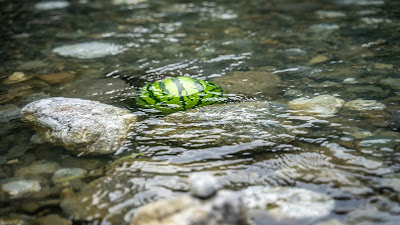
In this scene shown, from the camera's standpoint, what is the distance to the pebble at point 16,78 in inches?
154

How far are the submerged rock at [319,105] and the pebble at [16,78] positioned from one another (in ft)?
9.65

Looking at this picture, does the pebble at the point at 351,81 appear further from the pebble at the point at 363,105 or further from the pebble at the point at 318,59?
the pebble at the point at 318,59

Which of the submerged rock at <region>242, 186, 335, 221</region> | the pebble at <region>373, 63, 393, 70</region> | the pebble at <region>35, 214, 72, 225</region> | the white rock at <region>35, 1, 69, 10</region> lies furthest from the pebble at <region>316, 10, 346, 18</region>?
the pebble at <region>35, 214, 72, 225</region>

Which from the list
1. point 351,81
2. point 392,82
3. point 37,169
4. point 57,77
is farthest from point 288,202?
point 57,77

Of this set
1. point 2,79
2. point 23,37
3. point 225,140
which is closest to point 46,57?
point 2,79

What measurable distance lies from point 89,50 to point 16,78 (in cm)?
112

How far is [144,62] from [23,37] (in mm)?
2428

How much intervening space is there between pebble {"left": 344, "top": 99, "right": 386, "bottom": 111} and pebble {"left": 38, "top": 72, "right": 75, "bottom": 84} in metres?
2.90

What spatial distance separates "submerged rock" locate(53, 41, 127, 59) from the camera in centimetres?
466

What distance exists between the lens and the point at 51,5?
752cm

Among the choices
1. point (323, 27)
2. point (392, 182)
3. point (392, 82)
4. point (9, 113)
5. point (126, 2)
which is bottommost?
point (392, 182)

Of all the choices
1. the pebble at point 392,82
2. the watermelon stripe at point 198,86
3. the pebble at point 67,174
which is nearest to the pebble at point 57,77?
the watermelon stripe at point 198,86

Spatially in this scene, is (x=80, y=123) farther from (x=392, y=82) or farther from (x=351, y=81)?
(x=392, y=82)

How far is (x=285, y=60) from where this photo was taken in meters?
4.22
